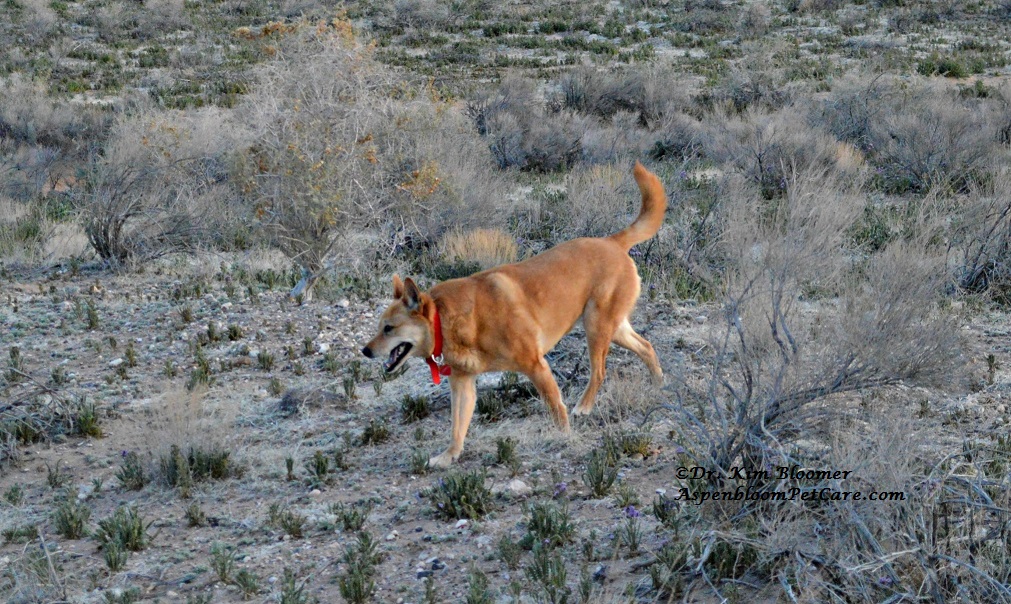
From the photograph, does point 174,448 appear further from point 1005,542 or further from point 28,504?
point 1005,542

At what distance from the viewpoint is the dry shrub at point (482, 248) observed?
1153 centimetres

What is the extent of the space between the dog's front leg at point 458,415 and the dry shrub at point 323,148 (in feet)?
14.3

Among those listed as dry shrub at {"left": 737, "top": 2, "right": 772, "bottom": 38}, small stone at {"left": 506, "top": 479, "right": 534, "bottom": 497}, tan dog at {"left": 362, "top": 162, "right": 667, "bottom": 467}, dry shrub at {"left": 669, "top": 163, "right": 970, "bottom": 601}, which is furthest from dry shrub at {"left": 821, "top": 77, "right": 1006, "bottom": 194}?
dry shrub at {"left": 737, "top": 2, "right": 772, "bottom": 38}

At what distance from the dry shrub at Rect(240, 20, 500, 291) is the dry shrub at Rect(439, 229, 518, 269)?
59 centimetres

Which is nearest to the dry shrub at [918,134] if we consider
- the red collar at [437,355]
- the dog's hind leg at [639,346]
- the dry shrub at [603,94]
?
the dry shrub at [603,94]

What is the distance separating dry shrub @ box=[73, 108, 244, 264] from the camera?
452 inches

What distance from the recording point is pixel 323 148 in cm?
1072

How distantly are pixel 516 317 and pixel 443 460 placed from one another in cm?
103

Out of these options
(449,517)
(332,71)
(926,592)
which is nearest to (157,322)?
(332,71)

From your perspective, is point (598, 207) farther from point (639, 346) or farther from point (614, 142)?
point (614, 142)

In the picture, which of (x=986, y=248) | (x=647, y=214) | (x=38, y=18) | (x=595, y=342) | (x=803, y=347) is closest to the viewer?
(x=803, y=347)

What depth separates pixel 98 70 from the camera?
1131 inches

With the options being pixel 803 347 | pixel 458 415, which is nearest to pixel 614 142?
pixel 803 347

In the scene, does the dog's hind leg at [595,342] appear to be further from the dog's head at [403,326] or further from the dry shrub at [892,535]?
the dry shrub at [892,535]
